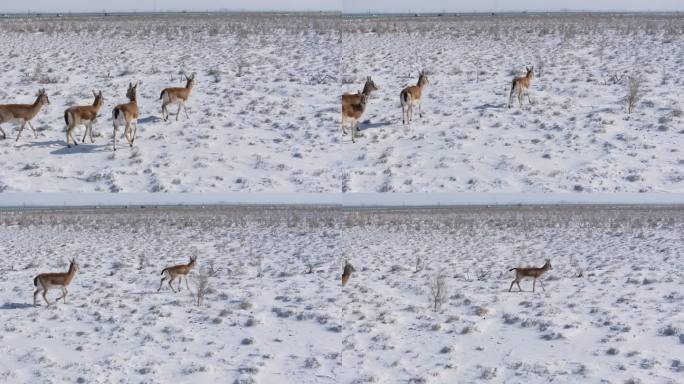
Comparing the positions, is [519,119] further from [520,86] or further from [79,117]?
[79,117]

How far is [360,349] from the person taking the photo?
14.5 m

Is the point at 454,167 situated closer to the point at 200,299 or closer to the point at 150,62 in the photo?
the point at 200,299

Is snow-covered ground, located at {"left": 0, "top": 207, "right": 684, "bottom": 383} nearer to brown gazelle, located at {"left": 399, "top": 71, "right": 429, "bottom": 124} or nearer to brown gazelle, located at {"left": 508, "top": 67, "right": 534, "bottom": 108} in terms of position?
brown gazelle, located at {"left": 399, "top": 71, "right": 429, "bottom": 124}

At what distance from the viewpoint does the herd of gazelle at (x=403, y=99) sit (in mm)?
16500

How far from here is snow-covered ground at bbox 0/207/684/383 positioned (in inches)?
549

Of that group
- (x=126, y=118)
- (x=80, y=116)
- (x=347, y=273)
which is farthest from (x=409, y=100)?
(x=80, y=116)

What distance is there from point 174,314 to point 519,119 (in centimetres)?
822

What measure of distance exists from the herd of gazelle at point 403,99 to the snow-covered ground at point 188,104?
2.93 ft

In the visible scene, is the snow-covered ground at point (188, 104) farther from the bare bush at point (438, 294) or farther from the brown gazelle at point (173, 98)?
the bare bush at point (438, 294)

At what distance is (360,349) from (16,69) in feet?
42.6

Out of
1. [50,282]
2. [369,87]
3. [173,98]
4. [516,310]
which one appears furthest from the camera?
[173,98]

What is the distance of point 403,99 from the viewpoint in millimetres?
18031

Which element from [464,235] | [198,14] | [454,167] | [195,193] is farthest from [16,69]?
[198,14]

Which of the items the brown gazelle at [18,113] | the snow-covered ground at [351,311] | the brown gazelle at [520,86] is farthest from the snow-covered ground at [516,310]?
the brown gazelle at [18,113]
